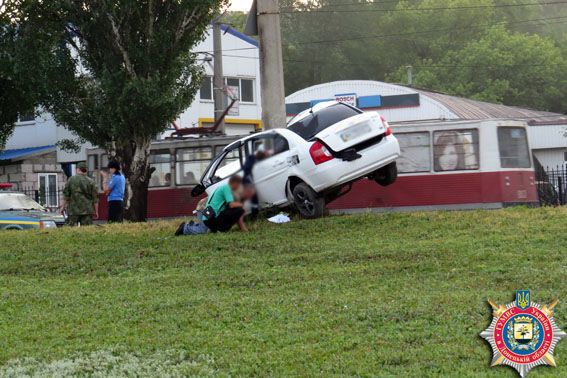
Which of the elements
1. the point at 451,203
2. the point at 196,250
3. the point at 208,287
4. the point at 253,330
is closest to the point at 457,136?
the point at 451,203

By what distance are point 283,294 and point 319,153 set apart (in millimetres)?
5025

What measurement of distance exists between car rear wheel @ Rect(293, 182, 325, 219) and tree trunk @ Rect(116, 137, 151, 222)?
18.9ft

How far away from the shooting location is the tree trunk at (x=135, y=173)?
25.2 meters

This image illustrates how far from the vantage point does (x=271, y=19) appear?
72.1ft

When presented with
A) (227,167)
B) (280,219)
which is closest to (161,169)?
(280,219)

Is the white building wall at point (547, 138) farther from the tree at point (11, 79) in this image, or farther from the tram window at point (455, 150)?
the tree at point (11, 79)

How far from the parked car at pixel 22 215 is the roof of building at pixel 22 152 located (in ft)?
65.1

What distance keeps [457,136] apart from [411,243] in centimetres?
1242

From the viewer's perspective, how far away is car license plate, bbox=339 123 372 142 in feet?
53.9

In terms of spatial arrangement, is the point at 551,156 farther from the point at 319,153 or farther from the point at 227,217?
the point at 227,217

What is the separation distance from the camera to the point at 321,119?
1969 cm

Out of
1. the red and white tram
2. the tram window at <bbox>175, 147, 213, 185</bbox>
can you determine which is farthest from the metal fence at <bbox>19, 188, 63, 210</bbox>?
the red and white tram

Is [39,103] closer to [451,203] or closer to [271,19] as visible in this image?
[271,19]

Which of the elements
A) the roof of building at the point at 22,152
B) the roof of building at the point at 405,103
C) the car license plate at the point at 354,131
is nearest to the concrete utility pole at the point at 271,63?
the car license plate at the point at 354,131
